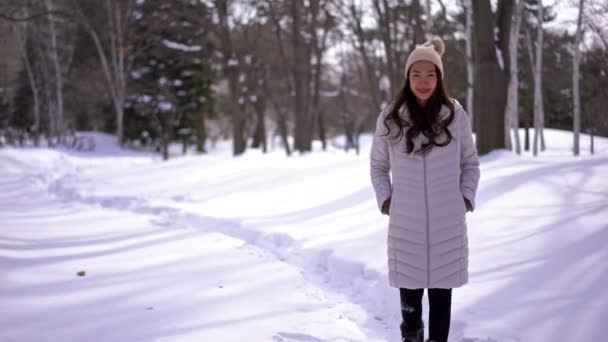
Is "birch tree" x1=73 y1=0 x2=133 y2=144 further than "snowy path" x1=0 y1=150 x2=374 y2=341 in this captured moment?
Yes

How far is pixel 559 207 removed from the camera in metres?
5.89

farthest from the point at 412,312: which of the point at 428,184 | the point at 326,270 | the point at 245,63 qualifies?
the point at 245,63

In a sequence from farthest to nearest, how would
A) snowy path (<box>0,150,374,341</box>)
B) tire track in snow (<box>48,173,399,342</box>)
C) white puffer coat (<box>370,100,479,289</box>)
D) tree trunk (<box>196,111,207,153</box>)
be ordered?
tree trunk (<box>196,111,207,153</box>), tire track in snow (<box>48,173,399,342</box>), snowy path (<box>0,150,374,341</box>), white puffer coat (<box>370,100,479,289</box>)

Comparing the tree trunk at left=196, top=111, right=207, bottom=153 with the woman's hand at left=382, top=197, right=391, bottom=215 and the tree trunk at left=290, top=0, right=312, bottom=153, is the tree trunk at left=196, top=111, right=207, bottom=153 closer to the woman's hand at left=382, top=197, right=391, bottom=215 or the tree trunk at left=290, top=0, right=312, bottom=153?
the tree trunk at left=290, top=0, right=312, bottom=153

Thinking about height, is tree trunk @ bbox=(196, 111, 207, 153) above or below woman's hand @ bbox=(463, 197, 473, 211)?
above

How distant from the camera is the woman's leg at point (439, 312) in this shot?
3086 millimetres

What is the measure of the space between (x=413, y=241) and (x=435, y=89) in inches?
36.6

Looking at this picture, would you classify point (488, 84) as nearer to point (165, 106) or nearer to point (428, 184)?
point (428, 184)

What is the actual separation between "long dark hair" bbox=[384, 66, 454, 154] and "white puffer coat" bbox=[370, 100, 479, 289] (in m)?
0.03

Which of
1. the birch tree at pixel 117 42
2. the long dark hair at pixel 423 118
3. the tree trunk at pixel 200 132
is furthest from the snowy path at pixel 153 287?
the tree trunk at pixel 200 132

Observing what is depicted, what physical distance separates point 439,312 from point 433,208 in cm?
69

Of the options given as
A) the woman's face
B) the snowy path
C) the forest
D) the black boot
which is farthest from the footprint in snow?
the forest

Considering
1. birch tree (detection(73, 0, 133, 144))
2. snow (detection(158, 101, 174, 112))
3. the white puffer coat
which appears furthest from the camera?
snow (detection(158, 101, 174, 112))

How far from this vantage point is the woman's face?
2990mm
